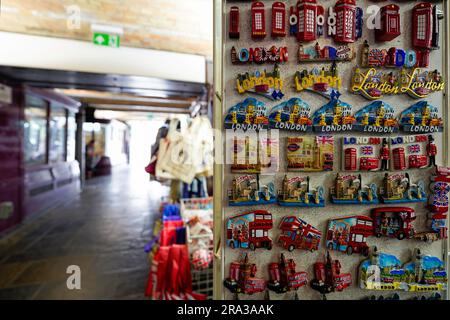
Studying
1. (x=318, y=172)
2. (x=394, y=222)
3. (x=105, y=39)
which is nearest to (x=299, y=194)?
(x=318, y=172)

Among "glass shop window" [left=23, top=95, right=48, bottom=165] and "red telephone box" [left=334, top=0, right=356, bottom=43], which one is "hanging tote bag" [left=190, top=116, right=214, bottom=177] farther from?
"glass shop window" [left=23, top=95, right=48, bottom=165]

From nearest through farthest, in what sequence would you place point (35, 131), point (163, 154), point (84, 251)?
1. point (163, 154)
2. point (84, 251)
3. point (35, 131)

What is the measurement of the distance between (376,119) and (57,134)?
7067mm

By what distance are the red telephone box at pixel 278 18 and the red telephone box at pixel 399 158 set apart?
69cm

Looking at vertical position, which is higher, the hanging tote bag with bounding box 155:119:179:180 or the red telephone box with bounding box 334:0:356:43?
the red telephone box with bounding box 334:0:356:43

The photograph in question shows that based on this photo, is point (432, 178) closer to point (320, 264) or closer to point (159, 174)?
point (320, 264)

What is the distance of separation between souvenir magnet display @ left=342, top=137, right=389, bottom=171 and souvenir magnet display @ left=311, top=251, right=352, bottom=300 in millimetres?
411

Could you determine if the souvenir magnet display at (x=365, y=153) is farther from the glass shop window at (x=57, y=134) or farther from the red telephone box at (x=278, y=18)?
the glass shop window at (x=57, y=134)

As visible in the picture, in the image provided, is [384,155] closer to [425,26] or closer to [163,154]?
[425,26]

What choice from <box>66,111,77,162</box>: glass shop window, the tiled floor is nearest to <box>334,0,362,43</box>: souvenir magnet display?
the tiled floor

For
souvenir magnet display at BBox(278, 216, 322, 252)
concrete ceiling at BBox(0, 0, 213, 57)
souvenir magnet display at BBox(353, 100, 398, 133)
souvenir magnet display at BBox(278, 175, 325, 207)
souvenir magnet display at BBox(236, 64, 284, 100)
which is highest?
concrete ceiling at BBox(0, 0, 213, 57)

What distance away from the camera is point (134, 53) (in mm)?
4020

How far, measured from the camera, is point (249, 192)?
3.37ft

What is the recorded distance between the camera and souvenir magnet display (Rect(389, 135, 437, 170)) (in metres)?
1.05
